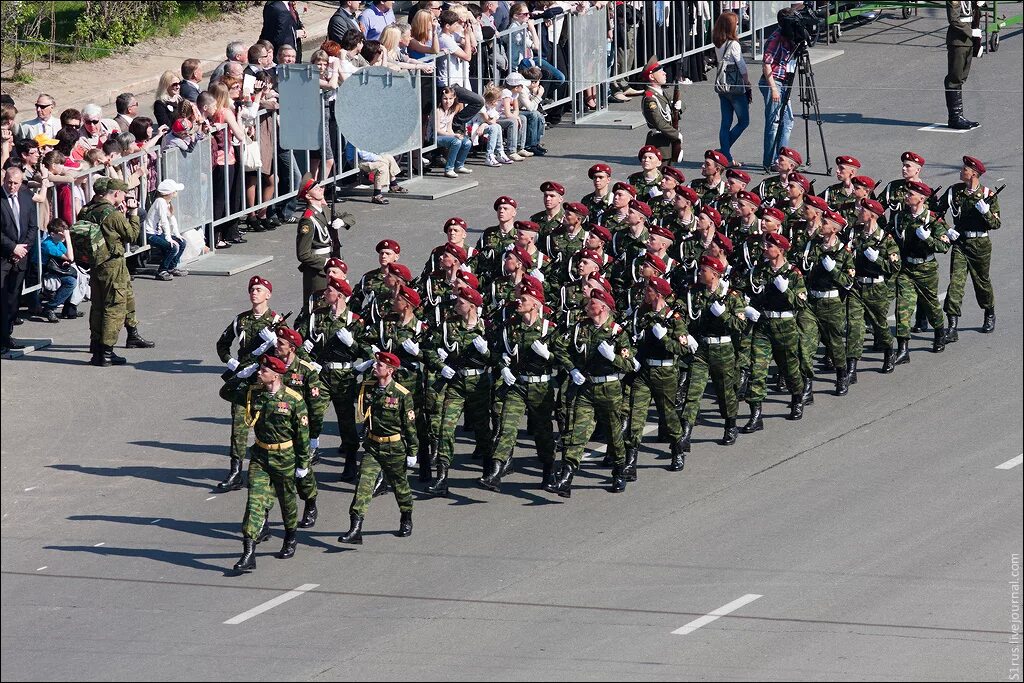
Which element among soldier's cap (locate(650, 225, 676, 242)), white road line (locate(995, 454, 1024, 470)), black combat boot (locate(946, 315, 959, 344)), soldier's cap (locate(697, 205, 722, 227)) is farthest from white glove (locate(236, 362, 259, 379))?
black combat boot (locate(946, 315, 959, 344))

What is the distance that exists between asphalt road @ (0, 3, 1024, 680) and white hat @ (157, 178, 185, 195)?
3.43 ft

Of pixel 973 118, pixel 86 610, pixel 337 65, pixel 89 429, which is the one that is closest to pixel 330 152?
pixel 337 65

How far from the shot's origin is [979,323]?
21312 mm

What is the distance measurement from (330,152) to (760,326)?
7.33 meters

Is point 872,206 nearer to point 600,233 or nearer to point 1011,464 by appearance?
point 600,233

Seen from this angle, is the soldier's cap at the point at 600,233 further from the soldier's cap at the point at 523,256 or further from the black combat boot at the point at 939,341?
the black combat boot at the point at 939,341

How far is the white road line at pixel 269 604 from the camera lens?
14.4 meters

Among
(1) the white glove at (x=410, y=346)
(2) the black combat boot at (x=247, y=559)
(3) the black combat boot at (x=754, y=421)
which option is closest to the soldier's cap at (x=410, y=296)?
(1) the white glove at (x=410, y=346)

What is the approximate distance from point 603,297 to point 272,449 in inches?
124

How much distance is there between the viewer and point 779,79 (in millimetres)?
25531

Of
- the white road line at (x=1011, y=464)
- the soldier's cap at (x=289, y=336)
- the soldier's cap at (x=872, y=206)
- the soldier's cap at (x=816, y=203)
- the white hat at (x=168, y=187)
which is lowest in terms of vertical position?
the white road line at (x=1011, y=464)

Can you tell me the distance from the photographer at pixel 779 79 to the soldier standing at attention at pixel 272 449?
11.4m

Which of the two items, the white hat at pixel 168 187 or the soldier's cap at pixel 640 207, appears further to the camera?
the white hat at pixel 168 187

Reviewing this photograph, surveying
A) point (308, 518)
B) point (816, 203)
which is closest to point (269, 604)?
point (308, 518)
